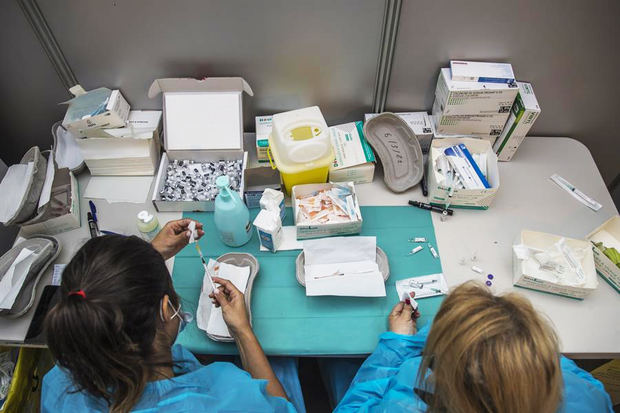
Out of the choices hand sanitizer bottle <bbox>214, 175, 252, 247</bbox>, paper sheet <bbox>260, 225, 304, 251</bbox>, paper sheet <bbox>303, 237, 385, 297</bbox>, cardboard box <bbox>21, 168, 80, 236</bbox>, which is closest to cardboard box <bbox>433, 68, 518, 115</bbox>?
paper sheet <bbox>303, 237, 385, 297</bbox>

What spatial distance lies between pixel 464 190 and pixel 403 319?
Result: 478mm

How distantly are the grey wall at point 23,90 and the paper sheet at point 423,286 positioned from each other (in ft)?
4.52

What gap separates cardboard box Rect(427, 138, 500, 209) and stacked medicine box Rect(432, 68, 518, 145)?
0.06m

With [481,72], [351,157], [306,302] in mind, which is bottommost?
[306,302]

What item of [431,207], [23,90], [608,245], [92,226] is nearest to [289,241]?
[431,207]

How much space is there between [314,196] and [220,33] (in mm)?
612

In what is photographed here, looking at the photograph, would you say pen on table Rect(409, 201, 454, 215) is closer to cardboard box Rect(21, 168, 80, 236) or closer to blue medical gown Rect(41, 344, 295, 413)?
blue medical gown Rect(41, 344, 295, 413)

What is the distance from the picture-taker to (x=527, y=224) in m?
1.35

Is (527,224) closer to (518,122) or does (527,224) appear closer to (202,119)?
(518,122)

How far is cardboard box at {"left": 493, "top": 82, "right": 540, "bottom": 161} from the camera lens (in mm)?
1349

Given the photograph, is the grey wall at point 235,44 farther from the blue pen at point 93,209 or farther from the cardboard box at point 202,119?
the blue pen at point 93,209

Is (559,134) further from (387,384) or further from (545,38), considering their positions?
(387,384)

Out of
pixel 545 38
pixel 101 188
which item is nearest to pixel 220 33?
pixel 101 188

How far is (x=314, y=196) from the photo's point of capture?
1.35m
